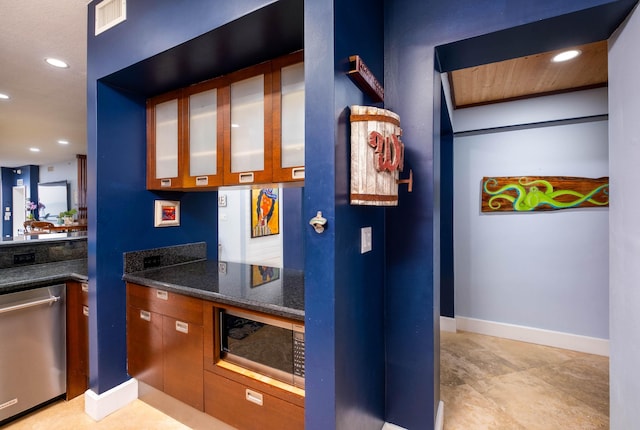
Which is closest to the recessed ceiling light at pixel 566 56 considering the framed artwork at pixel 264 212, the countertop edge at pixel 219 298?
the countertop edge at pixel 219 298

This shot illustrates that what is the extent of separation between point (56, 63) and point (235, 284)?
8.34 ft

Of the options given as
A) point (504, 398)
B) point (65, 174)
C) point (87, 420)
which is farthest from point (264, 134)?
point (65, 174)

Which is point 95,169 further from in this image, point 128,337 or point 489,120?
point 489,120

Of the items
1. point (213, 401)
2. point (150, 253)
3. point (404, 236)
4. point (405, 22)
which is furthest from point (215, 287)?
point (405, 22)

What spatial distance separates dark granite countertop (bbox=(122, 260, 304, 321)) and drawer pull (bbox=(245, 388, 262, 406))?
1.42ft

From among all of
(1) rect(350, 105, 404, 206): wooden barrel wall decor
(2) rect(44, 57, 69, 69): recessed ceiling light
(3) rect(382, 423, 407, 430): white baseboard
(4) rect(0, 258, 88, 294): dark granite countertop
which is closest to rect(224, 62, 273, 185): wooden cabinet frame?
(1) rect(350, 105, 404, 206): wooden barrel wall decor

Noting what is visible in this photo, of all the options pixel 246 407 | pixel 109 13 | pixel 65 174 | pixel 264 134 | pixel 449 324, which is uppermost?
pixel 109 13

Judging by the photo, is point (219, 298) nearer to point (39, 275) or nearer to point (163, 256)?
point (163, 256)

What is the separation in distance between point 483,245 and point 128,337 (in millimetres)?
3406

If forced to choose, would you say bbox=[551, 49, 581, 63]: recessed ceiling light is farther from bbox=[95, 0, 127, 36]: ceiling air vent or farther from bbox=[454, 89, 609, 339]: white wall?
bbox=[95, 0, 127, 36]: ceiling air vent

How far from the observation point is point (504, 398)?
2.22 meters

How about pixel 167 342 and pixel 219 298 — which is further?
pixel 167 342

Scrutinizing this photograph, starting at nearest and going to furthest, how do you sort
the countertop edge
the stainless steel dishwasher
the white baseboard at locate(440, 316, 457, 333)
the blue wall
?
the countertop edge → the stainless steel dishwasher → the white baseboard at locate(440, 316, 457, 333) → the blue wall

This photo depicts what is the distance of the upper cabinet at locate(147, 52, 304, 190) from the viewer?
1.64 m
